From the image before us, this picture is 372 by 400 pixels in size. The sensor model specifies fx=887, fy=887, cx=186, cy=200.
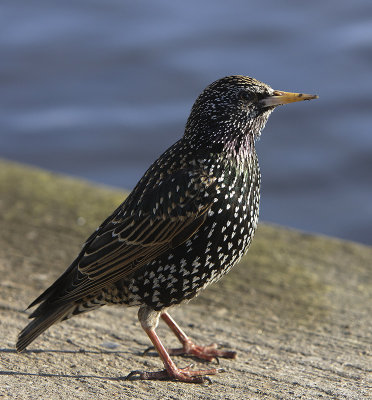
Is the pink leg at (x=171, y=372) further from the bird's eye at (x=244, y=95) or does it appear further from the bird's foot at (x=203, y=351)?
the bird's eye at (x=244, y=95)

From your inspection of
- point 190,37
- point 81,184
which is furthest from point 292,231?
point 190,37

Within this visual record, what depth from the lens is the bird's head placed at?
450cm

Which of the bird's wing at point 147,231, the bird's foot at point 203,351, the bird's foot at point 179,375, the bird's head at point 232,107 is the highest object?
the bird's head at point 232,107

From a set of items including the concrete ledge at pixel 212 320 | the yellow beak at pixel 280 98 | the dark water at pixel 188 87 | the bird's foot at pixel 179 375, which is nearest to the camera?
the concrete ledge at pixel 212 320

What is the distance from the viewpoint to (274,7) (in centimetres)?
1012

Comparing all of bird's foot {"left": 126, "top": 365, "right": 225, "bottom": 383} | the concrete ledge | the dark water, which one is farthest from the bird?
the dark water

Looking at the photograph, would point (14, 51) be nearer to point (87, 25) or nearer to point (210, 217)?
point (87, 25)

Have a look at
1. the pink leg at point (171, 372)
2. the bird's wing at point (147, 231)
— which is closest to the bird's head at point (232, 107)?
the bird's wing at point (147, 231)

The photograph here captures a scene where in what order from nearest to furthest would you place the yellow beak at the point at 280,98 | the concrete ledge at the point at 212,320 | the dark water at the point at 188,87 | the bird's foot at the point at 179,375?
the concrete ledge at the point at 212,320 → the bird's foot at the point at 179,375 → the yellow beak at the point at 280,98 → the dark water at the point at 188,87

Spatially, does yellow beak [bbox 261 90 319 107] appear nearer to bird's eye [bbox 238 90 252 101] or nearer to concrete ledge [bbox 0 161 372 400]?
bird's eye [bbox 238 90 252 101]

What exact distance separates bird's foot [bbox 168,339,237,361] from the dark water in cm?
358

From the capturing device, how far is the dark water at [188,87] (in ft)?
27.7

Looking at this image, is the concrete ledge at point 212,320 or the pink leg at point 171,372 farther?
the pink leg at point 171,372

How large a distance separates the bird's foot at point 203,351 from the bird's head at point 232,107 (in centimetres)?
107
